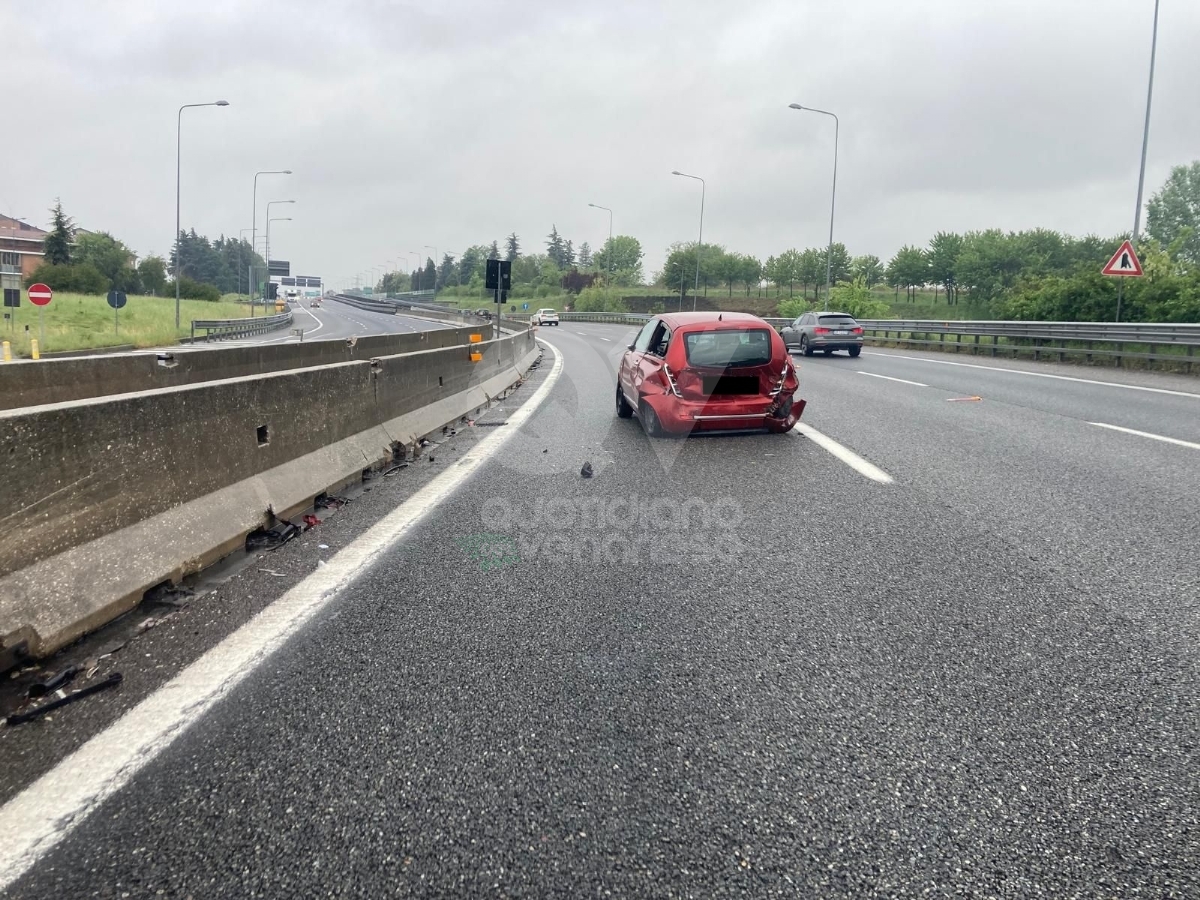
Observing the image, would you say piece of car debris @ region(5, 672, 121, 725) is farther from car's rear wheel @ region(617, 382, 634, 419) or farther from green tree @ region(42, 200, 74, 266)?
green tree @ region(42, 200, 74, 266)

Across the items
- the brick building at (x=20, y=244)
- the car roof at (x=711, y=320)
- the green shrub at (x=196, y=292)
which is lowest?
the car roof at (x=711, y=320)

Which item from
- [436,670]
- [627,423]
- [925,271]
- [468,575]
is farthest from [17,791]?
[925,271]

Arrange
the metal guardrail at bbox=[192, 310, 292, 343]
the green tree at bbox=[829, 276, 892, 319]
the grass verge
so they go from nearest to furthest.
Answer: the grass verge → the metal guardrail at bbox=[192, 310, 292, 343] → the green tree at bbox=[829, 276, 892, 319]

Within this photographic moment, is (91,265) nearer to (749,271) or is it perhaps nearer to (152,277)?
(152,277)

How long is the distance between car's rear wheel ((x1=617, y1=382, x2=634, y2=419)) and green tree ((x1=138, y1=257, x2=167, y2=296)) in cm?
11977

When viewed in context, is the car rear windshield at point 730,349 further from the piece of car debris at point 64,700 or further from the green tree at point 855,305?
the green tree at point 855,305

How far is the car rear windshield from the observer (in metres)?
9.22

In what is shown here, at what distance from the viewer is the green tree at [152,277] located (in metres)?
116

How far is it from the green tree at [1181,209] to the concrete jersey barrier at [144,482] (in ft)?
440

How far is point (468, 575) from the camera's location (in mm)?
4566

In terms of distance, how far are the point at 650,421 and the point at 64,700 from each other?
7.08 metres

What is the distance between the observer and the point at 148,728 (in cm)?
279

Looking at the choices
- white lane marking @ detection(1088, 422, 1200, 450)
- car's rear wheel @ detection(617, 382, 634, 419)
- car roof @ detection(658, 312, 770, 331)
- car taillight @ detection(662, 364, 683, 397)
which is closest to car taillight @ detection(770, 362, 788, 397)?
car roof @ detection(658, 312, 770, 331)

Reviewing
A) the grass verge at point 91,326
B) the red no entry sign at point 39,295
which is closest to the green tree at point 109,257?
the grass verge at point 91,326
